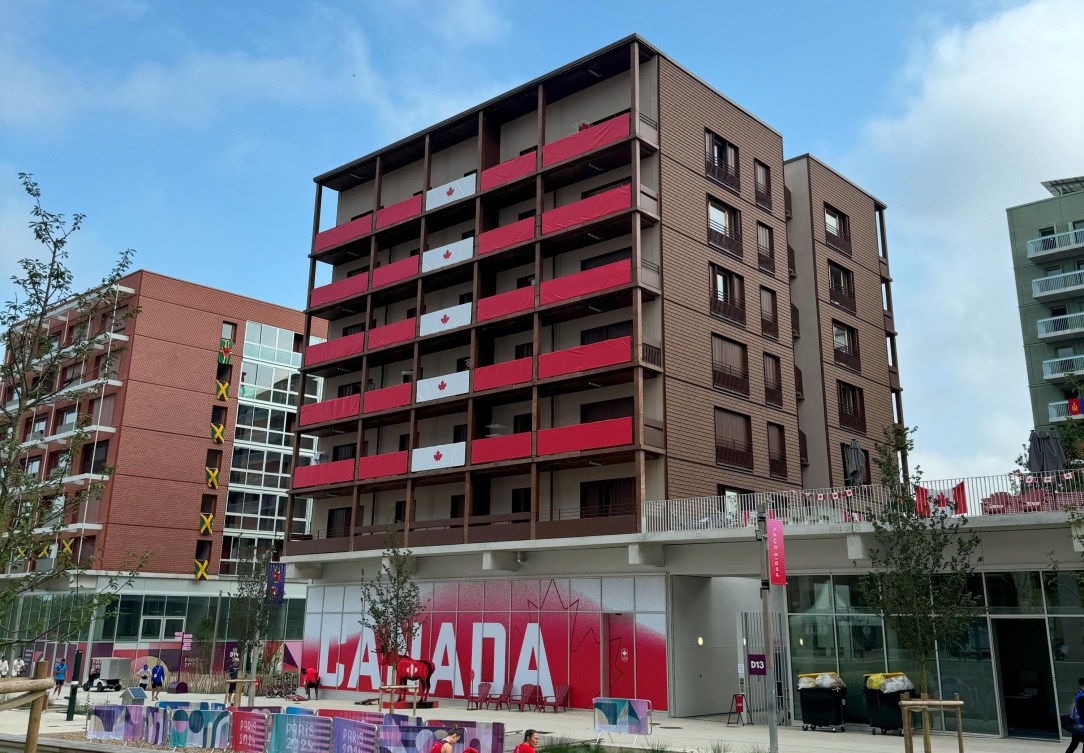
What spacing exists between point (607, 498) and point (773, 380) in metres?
9.92

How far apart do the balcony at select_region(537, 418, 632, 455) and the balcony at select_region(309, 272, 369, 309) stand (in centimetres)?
1413

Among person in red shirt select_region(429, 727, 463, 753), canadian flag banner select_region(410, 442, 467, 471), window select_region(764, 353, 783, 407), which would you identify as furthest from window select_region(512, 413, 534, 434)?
person in red shirt select_region(429, 727, 463, 753)

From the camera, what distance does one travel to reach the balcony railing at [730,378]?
3662 centimetres

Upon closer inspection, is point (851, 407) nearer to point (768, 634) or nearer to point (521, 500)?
point (521, 500)

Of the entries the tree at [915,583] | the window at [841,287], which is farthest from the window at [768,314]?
the tree at [915,583]

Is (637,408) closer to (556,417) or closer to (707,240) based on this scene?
(556,417)

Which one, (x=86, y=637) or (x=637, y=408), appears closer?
(x=637, y=408)

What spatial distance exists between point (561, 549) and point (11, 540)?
73.0 ft

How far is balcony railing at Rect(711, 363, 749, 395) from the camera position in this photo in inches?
1442

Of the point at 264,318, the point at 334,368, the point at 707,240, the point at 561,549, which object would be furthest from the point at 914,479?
the point at 264,318

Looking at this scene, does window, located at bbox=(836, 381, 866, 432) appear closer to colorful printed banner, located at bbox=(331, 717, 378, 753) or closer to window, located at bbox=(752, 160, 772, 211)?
window, located at bbox=(752, 160, 772, 211)

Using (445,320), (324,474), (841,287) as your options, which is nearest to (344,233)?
(445,320)

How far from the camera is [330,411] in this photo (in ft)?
143

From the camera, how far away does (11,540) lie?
1398 centimetres
